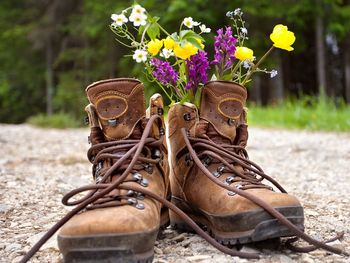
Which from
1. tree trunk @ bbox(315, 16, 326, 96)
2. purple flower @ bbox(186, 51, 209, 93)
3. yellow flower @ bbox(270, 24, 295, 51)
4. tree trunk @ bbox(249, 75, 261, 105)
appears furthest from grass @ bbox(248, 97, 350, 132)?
purple flower @ bbox(186, 51, 209, 93)

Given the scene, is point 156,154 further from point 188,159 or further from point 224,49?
point 224,49

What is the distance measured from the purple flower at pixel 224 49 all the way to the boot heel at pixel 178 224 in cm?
55

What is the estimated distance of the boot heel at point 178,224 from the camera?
5.03 feet

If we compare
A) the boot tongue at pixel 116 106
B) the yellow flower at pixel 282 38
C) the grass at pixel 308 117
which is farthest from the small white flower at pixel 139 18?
the grass at pixel 308 117

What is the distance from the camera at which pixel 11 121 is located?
21781 mm

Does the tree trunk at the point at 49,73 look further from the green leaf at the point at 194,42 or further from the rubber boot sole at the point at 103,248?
the rubber boot sole at the point at 103,248

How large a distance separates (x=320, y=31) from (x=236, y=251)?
11.6 meters

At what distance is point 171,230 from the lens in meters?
1.60

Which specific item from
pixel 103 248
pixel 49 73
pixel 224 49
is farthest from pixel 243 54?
pixel 49 73

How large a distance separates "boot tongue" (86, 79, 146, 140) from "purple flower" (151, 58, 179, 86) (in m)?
0.20

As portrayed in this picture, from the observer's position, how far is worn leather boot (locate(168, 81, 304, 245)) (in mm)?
1272

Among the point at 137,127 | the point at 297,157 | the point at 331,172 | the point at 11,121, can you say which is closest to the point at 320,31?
the point at 297,157

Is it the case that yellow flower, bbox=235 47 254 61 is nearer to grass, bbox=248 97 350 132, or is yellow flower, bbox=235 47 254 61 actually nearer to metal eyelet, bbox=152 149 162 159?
metal eyelet, bbox=152 149 162 159

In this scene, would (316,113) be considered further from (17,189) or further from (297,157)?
(17,189)
